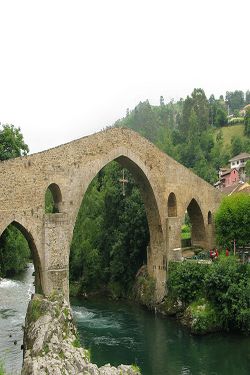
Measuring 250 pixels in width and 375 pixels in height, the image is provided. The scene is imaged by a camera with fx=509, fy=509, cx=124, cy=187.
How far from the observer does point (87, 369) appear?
1302cm

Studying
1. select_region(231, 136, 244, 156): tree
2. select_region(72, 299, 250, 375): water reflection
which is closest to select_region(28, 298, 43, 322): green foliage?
select_region(72, 299, 250, 375): water reflection

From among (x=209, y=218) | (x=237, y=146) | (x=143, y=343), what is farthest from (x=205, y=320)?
(x=237, y=146)

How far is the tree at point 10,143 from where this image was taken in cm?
2214

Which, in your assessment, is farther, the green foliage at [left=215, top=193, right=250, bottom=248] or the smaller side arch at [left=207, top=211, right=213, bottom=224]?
the smaller side arch at [left=207, top=211, right=213, bottom=224]

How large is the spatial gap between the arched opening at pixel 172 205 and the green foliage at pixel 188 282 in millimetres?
4183

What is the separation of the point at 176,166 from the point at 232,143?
3895 centimetres

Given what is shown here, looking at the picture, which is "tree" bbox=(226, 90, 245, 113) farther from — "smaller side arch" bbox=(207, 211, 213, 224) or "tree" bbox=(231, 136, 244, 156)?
"smaller side arch" bbox=(207, 211, 213, 224)

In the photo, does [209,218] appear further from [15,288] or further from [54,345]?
[54,345]

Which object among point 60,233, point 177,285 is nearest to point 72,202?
point 60,233

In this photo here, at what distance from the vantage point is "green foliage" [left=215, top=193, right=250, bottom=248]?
89.9 ft

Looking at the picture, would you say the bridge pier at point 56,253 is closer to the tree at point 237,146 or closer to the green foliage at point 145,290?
the green foliage at point 145,290

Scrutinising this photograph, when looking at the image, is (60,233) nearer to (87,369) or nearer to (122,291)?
(87,369)

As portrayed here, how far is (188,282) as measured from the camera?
25250 mm

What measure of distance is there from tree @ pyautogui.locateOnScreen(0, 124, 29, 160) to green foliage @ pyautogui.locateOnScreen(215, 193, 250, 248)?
1206 cm
